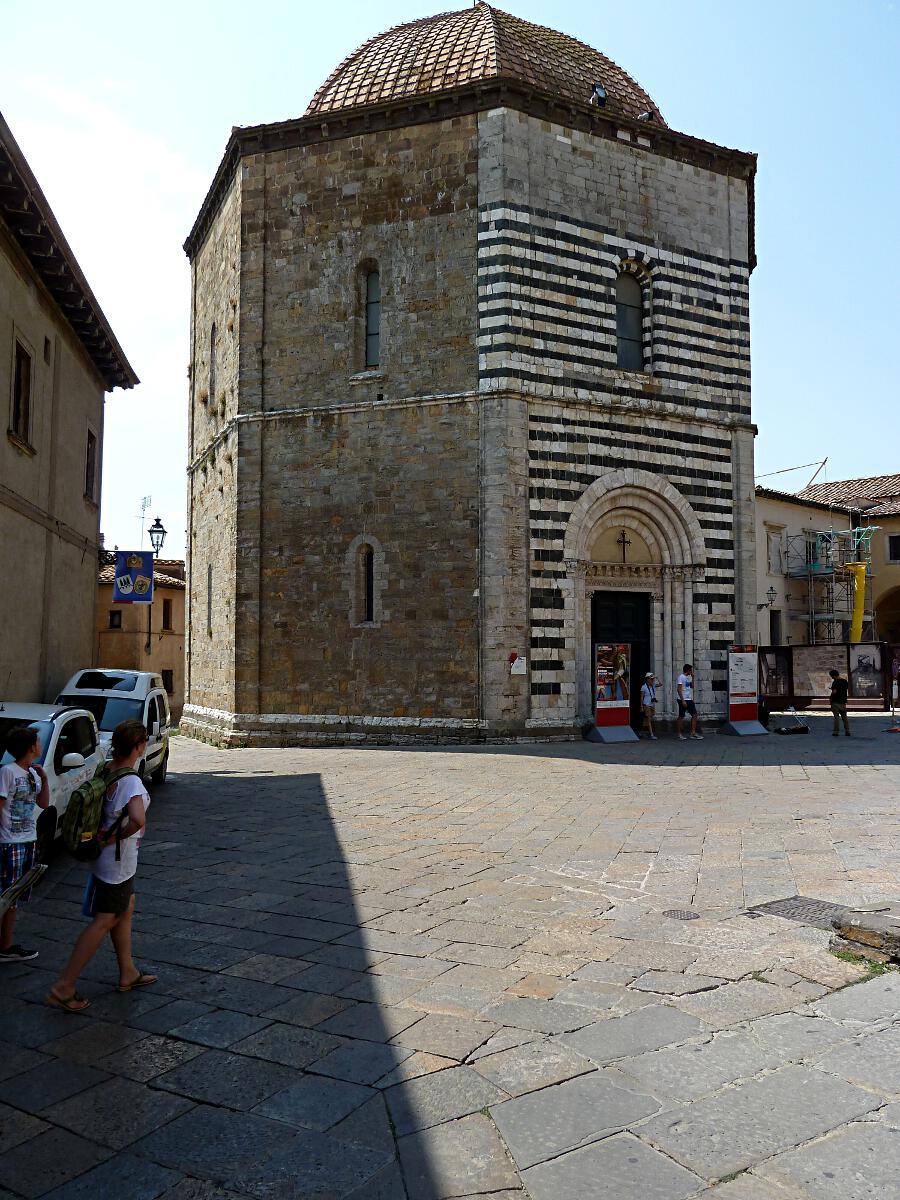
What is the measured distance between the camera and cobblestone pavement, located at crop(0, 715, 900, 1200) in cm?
316

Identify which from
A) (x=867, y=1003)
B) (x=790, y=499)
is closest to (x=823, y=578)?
(x=790, y=499)

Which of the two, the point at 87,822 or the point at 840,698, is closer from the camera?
the point at 87,822

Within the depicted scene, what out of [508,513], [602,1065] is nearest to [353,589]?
[508,513]

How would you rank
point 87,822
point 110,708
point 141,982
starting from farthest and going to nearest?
1. point 110,708
2. point 141,982
3. point 87,822

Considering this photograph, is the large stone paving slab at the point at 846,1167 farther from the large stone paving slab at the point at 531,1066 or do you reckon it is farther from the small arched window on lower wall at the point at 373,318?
the small arched window on lower wall at the point at 373,318

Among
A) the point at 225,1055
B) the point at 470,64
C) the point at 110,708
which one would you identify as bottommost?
the point at 225,1055

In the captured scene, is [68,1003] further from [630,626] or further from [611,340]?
[611,340]

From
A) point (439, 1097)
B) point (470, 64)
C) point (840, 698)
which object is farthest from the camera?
point (470, 64)

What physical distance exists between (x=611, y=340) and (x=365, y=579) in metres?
6.83

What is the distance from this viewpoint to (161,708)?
13461mm

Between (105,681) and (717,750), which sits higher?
(105,681)

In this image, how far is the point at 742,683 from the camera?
1862 cm

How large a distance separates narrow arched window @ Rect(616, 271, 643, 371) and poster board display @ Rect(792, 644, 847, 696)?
766 cm

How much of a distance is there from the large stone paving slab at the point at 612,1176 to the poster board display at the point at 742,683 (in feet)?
52.6
